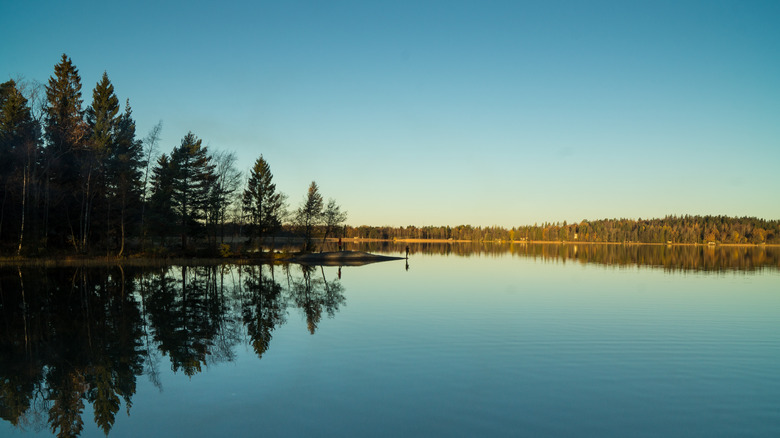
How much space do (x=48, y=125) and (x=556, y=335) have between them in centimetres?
4789

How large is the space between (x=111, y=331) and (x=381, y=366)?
926cm

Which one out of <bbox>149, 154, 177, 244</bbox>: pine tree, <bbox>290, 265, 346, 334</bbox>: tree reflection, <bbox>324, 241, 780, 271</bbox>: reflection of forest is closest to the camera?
<bbox>290, 265, 346, 334</bbox>: tree reflection

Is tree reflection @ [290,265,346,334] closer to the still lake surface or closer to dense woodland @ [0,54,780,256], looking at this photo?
the still lake surface

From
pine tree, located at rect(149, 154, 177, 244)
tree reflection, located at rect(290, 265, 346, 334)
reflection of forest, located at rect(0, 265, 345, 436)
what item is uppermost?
pine tree, located at rect(149, 154, 177, 244)

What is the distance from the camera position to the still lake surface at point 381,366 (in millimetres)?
7887

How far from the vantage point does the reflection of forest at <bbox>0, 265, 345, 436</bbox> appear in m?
8.77

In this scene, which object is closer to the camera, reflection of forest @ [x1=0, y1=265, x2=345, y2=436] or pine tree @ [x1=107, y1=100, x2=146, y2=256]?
reflection of forest @ [x1=0, y1=265, x2=345, y2=436]

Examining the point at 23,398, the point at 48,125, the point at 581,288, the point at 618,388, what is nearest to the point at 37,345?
the point at 23,398

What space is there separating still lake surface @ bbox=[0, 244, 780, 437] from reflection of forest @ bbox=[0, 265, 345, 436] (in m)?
0.06

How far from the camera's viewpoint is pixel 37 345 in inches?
496

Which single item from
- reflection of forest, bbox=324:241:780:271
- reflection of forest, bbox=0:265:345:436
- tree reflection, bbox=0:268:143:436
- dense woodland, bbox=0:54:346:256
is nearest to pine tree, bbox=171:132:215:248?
dense woodland, bbox=0:54:346:256

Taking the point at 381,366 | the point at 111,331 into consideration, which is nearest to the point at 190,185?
the point at 111,331

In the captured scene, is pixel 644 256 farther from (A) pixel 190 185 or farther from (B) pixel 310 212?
(A) pixel 190 185

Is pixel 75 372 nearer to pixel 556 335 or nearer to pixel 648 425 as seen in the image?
pixel 648 425
